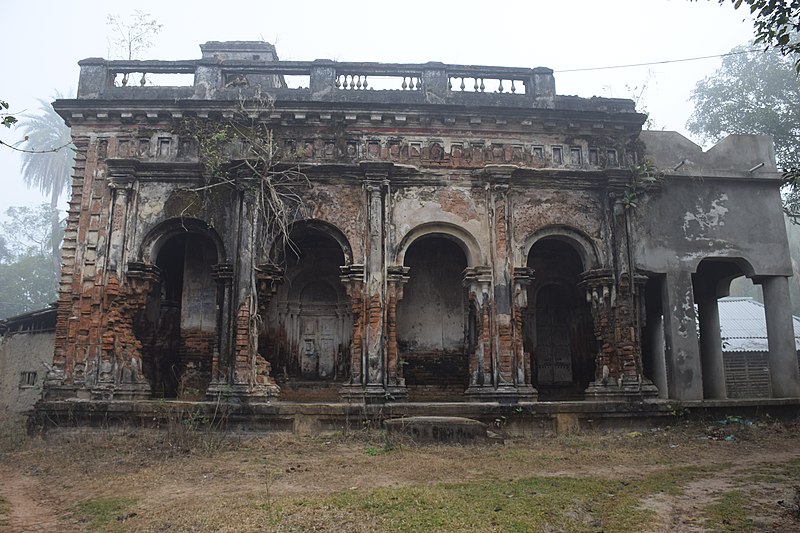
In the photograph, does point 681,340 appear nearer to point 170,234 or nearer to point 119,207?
point 170,234

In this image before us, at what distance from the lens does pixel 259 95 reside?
12.6m

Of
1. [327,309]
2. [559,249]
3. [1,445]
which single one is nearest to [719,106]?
[559,249]

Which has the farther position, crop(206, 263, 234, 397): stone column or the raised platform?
crop(206, 263, 234, 397): stone column

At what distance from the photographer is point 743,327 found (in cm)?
2472

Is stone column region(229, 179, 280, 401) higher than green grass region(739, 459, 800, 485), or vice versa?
stone column region(229, 179, 280, 401)

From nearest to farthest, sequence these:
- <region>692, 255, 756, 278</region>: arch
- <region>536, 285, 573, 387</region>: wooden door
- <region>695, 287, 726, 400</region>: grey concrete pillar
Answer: <region>692, 255, 756, 278</region>: arch
<region>695, 287, 726, 400</region>: grey concrete pillar
<region>536, 285, 573, 387</region>: wooden door

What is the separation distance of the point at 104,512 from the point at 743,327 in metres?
24.6

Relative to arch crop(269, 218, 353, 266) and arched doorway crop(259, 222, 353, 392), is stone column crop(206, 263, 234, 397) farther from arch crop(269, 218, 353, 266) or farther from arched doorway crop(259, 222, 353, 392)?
arched doorway crop(259, 222, 353, 392)

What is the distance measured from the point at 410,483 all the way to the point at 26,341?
13254mm

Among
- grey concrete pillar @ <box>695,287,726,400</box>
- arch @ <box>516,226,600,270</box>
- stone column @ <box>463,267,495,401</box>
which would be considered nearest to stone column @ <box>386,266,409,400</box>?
stone column @ <box>463,267,495,401</box>

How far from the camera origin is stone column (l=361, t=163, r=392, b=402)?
A: 457 inches

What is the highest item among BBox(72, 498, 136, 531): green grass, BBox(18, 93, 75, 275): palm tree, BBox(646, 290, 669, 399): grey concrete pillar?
BBox(18, 93, 75, 275): palm tree

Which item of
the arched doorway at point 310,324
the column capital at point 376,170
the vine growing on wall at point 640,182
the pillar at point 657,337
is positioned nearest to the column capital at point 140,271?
the arched doorway at point 310,324

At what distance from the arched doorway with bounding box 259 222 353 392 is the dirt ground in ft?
9.96
